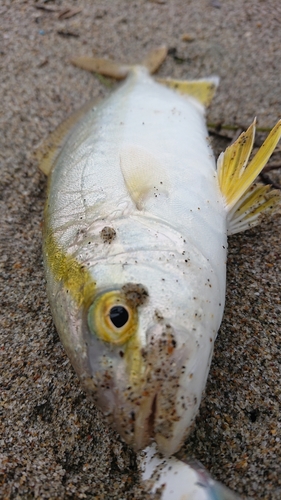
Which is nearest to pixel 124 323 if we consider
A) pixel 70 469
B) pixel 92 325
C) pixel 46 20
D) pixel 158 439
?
pixel 92 325

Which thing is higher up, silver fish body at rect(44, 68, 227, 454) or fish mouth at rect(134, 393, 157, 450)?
silver fish body at rect(44, 68, 227, 454)

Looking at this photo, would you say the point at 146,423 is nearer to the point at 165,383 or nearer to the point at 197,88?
the point at 165,383

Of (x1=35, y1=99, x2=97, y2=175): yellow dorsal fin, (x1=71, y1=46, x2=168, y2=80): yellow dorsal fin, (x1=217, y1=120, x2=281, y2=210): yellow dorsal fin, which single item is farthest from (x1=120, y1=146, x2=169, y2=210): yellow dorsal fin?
(x1=71, y1=46, x2=168, y2=80): yellow dorsal fin

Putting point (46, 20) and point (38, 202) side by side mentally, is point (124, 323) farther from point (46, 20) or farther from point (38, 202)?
Answer: point (46, 20)

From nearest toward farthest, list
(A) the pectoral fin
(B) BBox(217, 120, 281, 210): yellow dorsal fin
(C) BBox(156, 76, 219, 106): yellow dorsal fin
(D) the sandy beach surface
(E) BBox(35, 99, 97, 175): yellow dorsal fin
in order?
(D) the sandy beach surface, (B) BBox(217, 120, 281, 210): yellow dorsal fin, (A) the pectoral fin, (E) BBox(35, 99, 97, 175): yellow dorsal fin, (C) BBox(156, 76, 219, 106): yellow dorsal fin

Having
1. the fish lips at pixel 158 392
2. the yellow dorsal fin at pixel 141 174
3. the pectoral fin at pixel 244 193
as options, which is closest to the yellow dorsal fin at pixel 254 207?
the pectoral fin at pixel 244 193

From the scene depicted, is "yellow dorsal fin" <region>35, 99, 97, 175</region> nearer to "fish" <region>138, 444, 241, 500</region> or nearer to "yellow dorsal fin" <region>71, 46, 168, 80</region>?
"yellow dorsal fin" <region>71, 46, 168, 80</region>

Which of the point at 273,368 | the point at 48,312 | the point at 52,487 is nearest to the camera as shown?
the point at 52,487

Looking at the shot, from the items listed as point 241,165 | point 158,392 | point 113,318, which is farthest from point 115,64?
point 158,392
